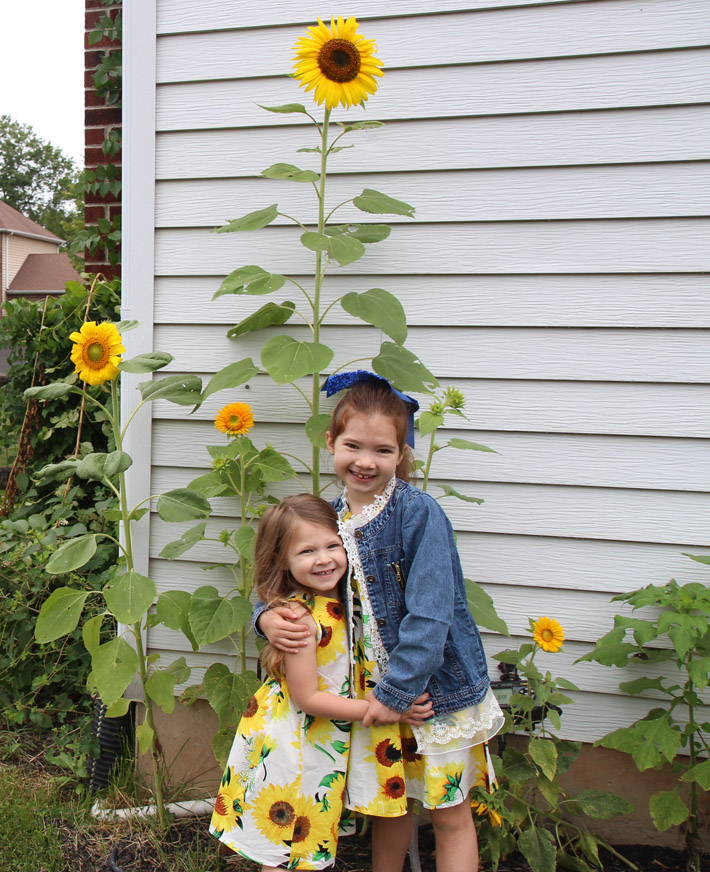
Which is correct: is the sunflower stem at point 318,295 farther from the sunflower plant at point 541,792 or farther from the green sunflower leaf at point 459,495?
the sunflower plant at point 541,792

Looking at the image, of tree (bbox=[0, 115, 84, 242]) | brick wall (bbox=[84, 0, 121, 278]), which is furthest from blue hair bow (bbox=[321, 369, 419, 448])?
tree (bbox=[0, 115, 84, 242])

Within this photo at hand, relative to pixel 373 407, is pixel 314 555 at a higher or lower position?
lower

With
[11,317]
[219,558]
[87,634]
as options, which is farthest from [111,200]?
[87,634]

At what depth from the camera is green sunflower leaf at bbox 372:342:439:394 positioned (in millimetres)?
1996

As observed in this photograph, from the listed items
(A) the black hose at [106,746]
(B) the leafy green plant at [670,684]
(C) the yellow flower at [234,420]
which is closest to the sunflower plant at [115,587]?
(C) the yellow flower at [234,420]

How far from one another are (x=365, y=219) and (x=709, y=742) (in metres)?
1.83

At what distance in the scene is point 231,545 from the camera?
2.27 meters

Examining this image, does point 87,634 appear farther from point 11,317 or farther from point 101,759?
point 11,317

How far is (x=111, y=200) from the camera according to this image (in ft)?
11.6

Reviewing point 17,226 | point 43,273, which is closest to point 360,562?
point 43,273

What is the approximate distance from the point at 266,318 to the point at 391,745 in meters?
1.24

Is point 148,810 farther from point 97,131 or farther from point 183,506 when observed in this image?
point 97,131

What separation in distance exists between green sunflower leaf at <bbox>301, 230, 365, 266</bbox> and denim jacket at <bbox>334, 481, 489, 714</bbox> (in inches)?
25.0

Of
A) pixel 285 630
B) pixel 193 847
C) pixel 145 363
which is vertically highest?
pixel 145 363
